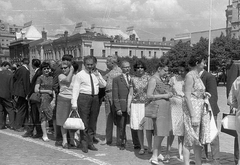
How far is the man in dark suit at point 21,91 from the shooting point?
11016 millimetres

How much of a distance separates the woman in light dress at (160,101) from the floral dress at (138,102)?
463mm

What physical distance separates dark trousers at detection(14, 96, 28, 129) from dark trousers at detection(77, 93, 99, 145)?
3.48m

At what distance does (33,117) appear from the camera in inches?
396

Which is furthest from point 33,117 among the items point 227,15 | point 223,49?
point 227,15

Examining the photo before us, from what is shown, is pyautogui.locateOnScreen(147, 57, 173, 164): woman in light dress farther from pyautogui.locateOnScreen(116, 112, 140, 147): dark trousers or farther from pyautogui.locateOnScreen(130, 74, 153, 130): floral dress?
pyautogui.locateOnScreen(116, 112, 140, 147): dark trousers

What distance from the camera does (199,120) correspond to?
6.39m

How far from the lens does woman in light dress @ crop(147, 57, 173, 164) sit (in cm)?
739

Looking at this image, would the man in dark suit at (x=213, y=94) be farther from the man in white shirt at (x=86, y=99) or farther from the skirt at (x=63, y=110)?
the skirt at (x=63, y=110)

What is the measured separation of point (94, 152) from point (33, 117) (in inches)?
100.0

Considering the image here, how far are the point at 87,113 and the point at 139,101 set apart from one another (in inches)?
47.7

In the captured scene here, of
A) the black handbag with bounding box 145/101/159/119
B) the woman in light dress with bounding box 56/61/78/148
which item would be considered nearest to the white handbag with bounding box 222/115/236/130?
the black handbag with bounding box 145/101/159/119

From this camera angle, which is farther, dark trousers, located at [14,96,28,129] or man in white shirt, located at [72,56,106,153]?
dark trousers, located at [14,96,28,129]

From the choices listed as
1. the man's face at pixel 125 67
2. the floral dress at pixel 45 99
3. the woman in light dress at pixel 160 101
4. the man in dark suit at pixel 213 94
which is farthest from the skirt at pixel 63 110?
the man in dark suit at pixel 213 94

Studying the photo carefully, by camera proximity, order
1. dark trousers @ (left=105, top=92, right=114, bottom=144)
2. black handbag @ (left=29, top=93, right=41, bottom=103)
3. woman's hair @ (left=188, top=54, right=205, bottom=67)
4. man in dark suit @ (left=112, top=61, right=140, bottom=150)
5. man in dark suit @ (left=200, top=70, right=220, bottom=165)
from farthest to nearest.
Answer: black handbag @ (left=29, top=93, right=41, bottom=103)
dark trousers @ (left=105, top=92, right=114, bottom=144)
man in dark suit @ (left=112, top=61, right=140, bottom=150)
man in dark suit @ (left=200, top=70, right=220, bottom=165)
woman's hair @ (left=188, top=54, right=205, bottom=67)
